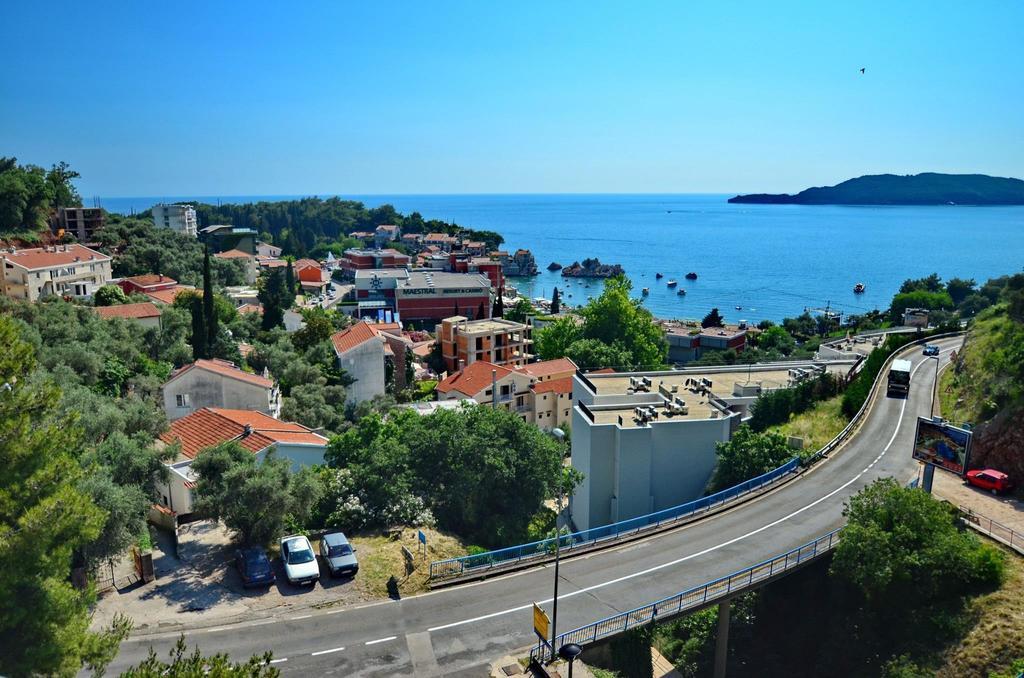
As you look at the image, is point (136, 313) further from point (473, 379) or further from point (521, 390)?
point (521, 390)

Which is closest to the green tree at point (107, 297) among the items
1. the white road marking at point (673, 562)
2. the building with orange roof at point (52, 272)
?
the building with orange roof at point (52, 272)

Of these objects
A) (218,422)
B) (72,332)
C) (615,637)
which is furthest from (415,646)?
(72,332)

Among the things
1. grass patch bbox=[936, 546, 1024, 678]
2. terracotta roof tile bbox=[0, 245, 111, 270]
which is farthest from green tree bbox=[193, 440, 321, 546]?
terracotta roof tile bbox=[0, 245, 111, 270]

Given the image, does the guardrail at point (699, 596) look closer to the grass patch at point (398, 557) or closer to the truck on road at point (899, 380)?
the grass patch at point (398, 557)

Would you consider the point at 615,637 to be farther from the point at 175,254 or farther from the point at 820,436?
the point at 175,254

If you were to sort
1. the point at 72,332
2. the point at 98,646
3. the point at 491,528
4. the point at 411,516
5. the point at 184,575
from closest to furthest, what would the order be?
the point at 98,646 < the point at 184,575 < the point at 411,516 < the point at 491,528 < the point at 72,332
